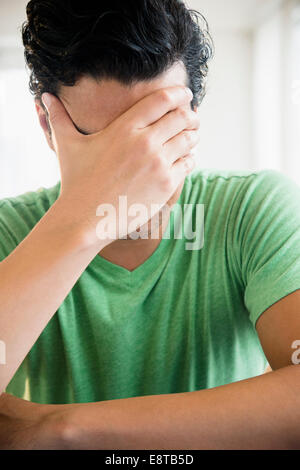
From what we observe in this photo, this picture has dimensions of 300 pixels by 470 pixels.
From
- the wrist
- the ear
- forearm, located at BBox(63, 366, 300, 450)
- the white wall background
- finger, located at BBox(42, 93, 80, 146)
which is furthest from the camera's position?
the white wall background

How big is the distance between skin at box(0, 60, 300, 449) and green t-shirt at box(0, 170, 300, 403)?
0.61ft

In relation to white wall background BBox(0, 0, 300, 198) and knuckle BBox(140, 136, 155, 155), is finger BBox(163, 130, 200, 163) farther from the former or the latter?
white wall background BBox(0, 0, 300, 198)

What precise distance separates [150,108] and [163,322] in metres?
0.40

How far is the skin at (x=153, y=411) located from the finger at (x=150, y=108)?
0.18 meters

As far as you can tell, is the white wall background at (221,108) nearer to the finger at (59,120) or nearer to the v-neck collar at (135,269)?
the v-neck collar at (135,269)

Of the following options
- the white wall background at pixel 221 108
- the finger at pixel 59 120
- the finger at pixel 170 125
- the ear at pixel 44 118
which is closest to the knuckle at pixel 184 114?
the finger at pixel 170 125

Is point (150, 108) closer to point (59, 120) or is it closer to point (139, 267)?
point (59, 120)

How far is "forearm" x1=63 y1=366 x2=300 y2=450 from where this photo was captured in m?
0.55

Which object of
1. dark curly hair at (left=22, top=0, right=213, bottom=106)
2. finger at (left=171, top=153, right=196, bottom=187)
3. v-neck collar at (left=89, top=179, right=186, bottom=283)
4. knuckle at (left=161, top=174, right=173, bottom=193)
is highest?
dark curly hair at (left=22, top=0, right=213, bottom=106)

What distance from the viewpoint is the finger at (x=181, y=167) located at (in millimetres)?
738

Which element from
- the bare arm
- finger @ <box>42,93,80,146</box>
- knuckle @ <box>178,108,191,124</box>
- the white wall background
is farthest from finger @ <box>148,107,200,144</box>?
the white wall background

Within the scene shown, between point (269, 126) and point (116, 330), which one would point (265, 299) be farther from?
point (269, 126)

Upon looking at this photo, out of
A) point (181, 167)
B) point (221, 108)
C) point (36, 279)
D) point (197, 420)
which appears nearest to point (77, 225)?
point (36, 279)

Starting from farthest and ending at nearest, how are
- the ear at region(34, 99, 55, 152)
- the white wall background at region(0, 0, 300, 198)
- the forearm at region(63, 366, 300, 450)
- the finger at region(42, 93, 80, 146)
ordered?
the white wall background at region(0, 0, 300, 198)
the ear at region(34, 99, 55, 152)
the finger at region(42, 93, 80, 146)
the forearm at region(63, 366, 300, 450)
